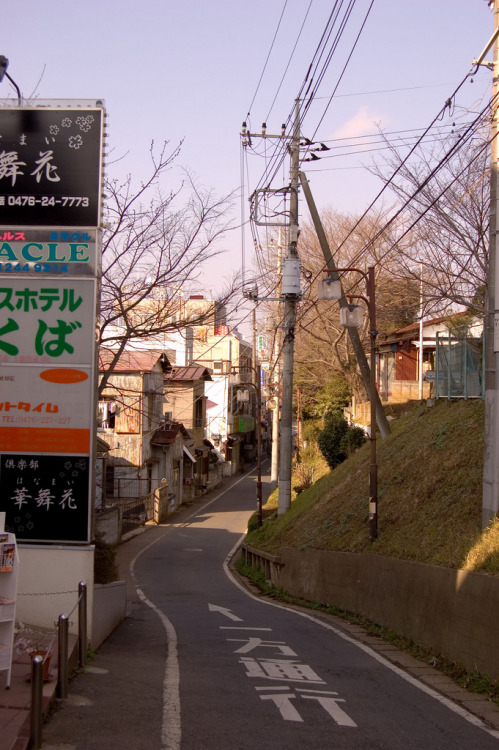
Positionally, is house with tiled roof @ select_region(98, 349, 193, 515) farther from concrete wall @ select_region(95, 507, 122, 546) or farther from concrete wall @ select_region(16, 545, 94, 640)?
concrete wall @ select_region(16, 545, 94, 640)

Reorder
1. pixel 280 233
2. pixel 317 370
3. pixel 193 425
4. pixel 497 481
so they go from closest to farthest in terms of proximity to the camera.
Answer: pixel 497 481 < pixel 280 233 < pixel 317 370 < pixel 193 425

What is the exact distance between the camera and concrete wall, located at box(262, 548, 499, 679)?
9.15 m

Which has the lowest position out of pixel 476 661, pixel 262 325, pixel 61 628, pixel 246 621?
pixel 246 621

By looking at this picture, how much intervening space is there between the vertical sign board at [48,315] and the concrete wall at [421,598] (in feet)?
16.8

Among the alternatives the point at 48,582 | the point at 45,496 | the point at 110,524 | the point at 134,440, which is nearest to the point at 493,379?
the point at 45,496

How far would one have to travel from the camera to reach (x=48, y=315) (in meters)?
9.34

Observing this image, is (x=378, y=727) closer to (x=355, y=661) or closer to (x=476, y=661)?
(x=476, y=661)

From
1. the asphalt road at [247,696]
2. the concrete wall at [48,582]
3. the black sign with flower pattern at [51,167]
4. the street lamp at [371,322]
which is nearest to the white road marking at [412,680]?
the asphalt road at [247,696]

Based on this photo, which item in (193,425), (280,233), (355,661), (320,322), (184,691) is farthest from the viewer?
(193,425)

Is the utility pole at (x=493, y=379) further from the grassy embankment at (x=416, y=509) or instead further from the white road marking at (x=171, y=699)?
the white road marking at (x=171, y=699)

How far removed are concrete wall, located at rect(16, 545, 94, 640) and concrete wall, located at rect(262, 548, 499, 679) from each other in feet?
16.4

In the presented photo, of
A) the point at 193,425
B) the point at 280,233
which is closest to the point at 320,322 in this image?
→ the point at 280,233

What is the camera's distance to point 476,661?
9188mm

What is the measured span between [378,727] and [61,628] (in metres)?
3.19
